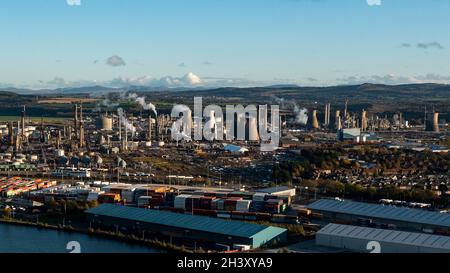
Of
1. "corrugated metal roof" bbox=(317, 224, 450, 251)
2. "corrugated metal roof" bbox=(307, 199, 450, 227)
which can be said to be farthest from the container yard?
"corrugated metal roof" bbox=(317, 224, 450, 251)

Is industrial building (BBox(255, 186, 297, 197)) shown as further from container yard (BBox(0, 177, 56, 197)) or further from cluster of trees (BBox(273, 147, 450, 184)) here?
container yard (BBox(0, 177, 56, 197))

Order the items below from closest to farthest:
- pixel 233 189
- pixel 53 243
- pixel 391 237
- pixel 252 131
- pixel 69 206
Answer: pixel 391 237, pixel 53 243, pixel 69 206, pixel 233 189, pixel 252 131

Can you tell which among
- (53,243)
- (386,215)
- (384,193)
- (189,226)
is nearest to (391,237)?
(386,215)

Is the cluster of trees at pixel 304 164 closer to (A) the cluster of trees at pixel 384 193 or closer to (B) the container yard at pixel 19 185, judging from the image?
(A) the cluster of trees at pixel 384 193

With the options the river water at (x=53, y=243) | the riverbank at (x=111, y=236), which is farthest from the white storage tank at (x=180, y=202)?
the river water at (x=53, y=243)

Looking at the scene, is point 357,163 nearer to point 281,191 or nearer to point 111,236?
point 281,191

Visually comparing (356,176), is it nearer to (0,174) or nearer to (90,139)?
(0,174)
